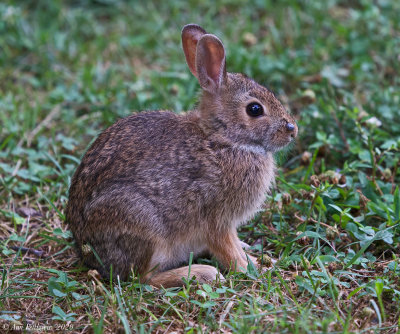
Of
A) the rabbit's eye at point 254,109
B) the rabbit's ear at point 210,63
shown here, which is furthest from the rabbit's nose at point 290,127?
the rabbit's ear at point 210,63

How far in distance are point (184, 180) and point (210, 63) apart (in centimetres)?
101

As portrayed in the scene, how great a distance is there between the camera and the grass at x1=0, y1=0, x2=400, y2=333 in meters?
4.04

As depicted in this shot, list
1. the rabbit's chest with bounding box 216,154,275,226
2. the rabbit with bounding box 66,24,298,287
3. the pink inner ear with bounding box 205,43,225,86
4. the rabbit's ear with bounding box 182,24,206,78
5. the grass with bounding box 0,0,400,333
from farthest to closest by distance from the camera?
the rabbit's ear with bounding box 182,24,206,78, the pink inner ear with bounding box 205,43,225,86, the rabbit's chest with bounding box 216,154,275,226, the rabbit with bounding box 66,24,298,287, the grass with bounding box 0,0,400,333

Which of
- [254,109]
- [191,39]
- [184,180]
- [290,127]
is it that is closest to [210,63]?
[191,39]

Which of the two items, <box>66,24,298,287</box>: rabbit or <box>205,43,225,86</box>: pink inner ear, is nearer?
<box>66,24,298,287</box>: rabbit

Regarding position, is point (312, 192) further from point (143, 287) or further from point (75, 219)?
point (75, 219)

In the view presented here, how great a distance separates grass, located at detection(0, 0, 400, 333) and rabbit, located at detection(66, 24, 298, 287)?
0.26 m

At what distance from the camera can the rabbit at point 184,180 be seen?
447 cm

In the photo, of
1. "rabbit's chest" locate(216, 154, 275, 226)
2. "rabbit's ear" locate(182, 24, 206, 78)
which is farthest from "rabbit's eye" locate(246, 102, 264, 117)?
"rabbit's ear" locate(182, 24, 206, 78)

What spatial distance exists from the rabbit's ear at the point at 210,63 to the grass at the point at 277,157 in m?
1.00

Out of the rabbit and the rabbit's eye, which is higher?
the rabbit's eye

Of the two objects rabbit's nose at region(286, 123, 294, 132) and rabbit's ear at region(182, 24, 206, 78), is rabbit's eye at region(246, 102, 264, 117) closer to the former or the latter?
rabbit's nose at region(286, 123, 294, 132)

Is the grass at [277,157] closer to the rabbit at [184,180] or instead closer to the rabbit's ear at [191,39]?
the rabbit at [184,180]

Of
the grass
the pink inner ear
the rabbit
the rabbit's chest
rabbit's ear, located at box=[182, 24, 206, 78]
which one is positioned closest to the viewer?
the grass
